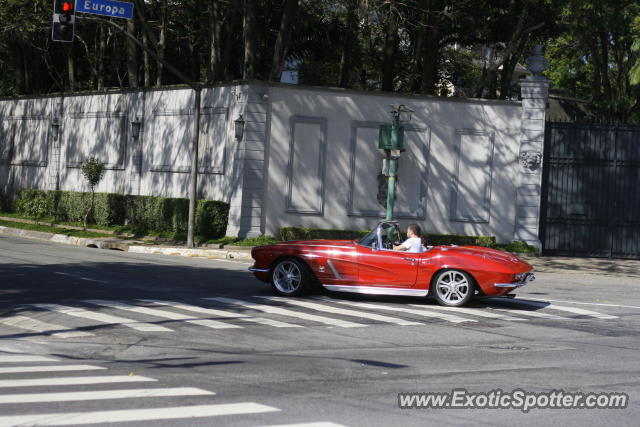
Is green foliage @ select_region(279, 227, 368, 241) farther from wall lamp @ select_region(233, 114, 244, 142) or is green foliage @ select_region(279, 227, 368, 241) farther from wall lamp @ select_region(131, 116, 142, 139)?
wall lamp @ select_region(131, 116, 142, 139)

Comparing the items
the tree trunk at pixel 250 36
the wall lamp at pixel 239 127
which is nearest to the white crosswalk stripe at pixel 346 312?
the wall lamp at pixel 239 127

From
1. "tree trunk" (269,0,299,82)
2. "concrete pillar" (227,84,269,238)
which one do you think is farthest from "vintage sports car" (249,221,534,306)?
"tree trunk" (269,0,299,82)

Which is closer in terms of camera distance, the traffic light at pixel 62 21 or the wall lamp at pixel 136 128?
the traffic light at pixel 62 21

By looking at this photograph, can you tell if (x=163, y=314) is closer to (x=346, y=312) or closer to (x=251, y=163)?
(x=346, y=312)

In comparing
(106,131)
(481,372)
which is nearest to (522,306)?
(481,372)

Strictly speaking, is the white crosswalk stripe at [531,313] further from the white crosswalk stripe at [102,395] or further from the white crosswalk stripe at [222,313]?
the white crosswalk stripe at [102,395]

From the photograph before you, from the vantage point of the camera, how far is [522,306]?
54.0 ft

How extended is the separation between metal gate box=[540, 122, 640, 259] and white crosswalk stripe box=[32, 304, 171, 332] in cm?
1987

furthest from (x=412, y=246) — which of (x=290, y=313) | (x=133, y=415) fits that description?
(x=133, y=415)

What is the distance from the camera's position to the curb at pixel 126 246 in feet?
86.9

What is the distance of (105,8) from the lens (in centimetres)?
2372

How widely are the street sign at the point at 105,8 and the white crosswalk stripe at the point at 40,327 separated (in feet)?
40.3

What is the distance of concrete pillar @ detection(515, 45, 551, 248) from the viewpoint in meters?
29.8

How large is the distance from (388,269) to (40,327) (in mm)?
5878
